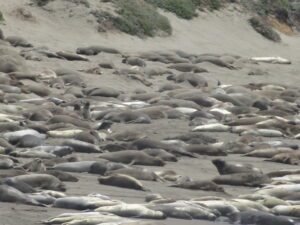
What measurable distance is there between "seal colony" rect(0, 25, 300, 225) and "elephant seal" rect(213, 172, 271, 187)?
0.04 ft

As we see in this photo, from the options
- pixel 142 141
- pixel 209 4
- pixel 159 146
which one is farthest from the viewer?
pixel 209 4

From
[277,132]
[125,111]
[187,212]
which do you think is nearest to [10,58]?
[125,111]

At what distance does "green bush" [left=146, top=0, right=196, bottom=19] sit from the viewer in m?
32.0

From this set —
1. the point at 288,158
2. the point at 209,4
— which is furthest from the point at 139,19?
the point at 288,158

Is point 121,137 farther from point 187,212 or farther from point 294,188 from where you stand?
point 187,212

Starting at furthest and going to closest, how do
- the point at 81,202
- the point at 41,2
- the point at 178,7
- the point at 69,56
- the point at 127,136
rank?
1. the point at 178,7
2. the point at 41,2
3. the point at 69,56
4. the point at 127,136
5. the point at 81,202

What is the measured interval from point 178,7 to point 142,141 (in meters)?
19.7

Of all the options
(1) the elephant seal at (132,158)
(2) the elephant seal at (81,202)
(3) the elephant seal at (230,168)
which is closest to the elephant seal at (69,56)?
(1) the elephant seal at (132,158)

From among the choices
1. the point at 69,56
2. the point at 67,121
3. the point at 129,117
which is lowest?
the point at 67,121

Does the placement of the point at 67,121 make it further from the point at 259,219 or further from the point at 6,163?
the point at 259,219

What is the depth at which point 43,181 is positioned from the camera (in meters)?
9.89

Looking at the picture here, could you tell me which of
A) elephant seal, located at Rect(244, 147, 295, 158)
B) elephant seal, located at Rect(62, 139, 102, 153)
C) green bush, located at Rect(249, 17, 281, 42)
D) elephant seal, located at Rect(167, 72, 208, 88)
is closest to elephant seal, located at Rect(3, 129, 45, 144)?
elephant seal, located at Rect(62, 139, 102, 153)

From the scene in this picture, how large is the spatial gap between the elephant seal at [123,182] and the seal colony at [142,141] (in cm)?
1

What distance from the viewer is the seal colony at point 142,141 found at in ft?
30.6
